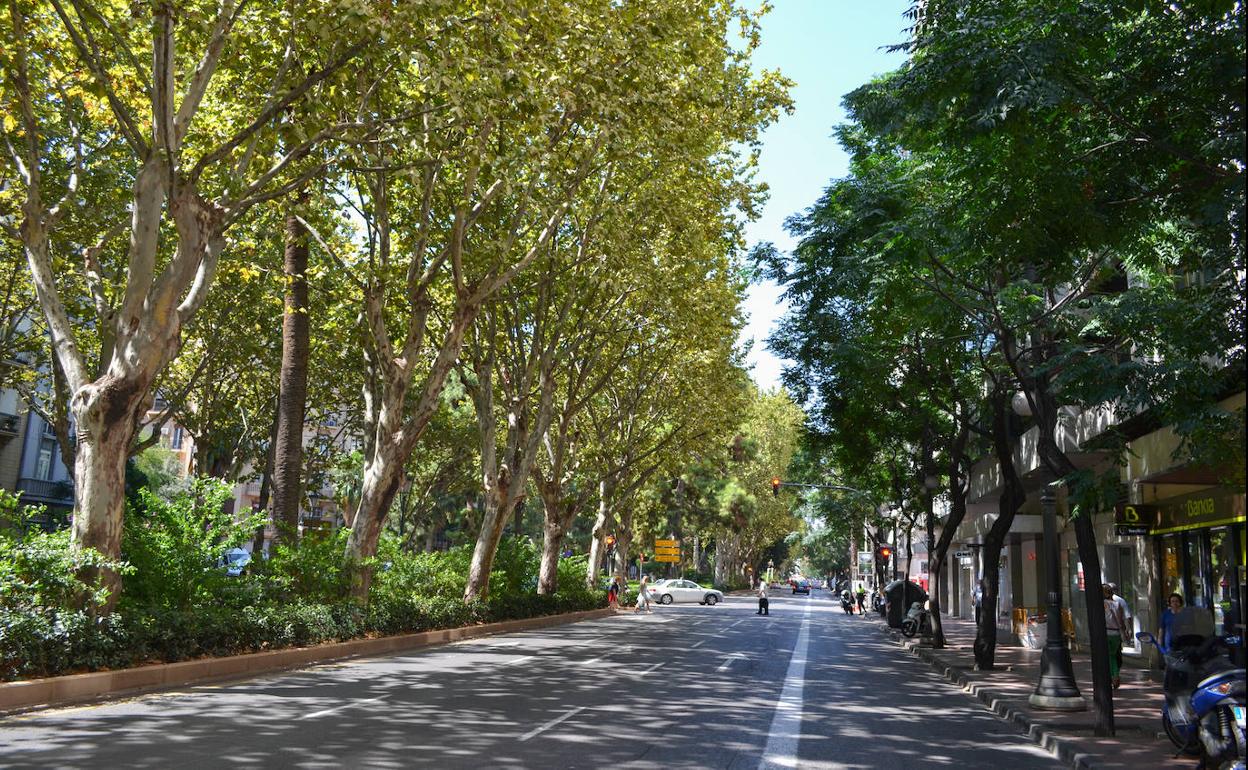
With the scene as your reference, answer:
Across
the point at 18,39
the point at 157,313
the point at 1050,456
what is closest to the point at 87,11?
the point at 18,39

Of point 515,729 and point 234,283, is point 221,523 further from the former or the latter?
point 234,283

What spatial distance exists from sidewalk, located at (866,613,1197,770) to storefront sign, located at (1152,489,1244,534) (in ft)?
9.48

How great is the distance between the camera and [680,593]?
55.8m

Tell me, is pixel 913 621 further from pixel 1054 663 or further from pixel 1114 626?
pixel 1054 663

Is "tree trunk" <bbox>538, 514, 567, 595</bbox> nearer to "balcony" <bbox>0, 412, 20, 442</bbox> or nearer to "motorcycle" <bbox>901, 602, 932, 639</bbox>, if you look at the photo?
"motorcycle" <bbox>901, 602, 932, 639</bbox>

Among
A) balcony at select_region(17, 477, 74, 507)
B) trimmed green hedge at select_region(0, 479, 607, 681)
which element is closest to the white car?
balcony at select_region(17, 477, 74, 507)

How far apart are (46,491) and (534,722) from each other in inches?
1625

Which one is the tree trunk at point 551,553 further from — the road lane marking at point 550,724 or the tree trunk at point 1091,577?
the road lane marking at point 550,724

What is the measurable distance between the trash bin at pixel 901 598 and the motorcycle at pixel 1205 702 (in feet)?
72.8

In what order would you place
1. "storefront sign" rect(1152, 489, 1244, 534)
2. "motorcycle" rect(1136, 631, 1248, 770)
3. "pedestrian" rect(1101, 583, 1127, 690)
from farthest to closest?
1. "storefront sign" rect(1152, 489, 1244, 534)
2. "pedestrian" rect(1101, 583, 1127, 690)
3. "motorcycle" rect(1136, 631, 1248, 770)

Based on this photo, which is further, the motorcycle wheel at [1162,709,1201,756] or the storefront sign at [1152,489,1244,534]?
the storefront sign at [1152,489,1244,534]

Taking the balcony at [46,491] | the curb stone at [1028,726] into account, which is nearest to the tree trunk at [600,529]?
the curb stone at [1028,726]

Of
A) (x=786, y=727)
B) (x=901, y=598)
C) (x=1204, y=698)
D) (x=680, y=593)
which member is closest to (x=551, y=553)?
(x=901, y=598)

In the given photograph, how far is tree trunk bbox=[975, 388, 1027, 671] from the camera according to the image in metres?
17.4
